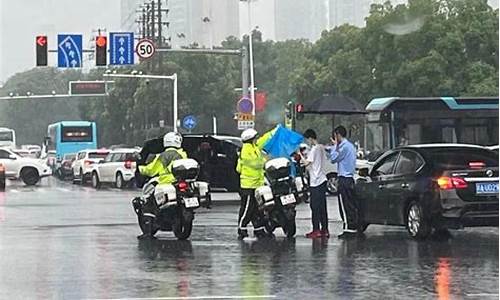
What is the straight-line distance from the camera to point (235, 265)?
12492 mm

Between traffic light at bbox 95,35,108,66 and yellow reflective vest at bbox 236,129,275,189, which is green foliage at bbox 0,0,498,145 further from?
yellow reflective vest at bbox 236,129,275,189

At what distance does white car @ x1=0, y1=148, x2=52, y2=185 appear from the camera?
43188 mm

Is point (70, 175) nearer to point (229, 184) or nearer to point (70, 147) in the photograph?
point (70, 147)

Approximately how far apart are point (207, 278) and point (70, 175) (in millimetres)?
42277

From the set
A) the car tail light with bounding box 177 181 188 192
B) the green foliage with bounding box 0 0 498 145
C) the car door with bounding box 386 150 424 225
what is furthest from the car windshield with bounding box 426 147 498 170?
the green foliage with bounding box 0 0 498 145

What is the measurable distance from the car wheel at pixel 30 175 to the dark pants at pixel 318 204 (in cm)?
2876

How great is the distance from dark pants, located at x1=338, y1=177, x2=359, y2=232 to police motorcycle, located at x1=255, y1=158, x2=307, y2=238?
0.83m

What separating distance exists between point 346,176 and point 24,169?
95.1ft

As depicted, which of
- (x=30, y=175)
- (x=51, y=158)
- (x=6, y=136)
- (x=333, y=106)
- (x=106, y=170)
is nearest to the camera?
(x=333, y=106)

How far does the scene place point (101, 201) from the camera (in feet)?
92.6

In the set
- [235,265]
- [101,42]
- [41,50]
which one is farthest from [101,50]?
[235,265]

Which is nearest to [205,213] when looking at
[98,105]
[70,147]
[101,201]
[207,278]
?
[101,201]

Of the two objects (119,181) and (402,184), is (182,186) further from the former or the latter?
(119,181)

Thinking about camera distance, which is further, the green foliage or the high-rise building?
the high-rise building
